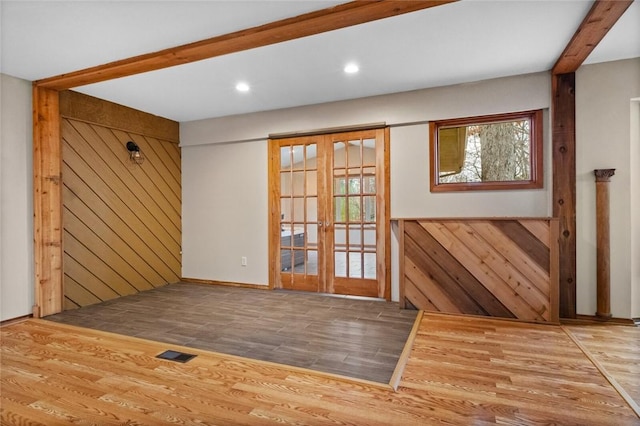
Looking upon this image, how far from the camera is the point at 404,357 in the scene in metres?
2.42

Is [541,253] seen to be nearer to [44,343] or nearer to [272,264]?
[272,264]

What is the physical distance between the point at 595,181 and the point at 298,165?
10.6ft

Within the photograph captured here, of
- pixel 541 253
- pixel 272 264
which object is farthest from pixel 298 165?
pixel 541 253

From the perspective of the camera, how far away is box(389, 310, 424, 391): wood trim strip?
2.08 m

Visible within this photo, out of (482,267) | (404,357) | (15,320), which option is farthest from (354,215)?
(15,320)

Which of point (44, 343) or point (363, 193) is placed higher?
point (363, 193)

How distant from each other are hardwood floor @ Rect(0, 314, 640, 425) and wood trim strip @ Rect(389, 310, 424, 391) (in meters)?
0.04

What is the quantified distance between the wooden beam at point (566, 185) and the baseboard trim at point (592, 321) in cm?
5

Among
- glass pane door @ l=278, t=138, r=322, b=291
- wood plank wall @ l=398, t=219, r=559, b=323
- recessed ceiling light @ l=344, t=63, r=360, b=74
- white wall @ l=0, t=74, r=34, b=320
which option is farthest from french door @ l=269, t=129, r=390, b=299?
white wall @ l=0, t=74, r=34, b=320

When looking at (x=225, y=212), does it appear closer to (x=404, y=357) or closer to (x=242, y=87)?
(x=242, y=87)

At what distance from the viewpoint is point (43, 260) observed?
353 cm

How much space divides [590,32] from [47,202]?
5.18 meters

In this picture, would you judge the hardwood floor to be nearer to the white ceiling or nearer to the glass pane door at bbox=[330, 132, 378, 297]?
the glass pane door at bbox=[330, 132, 378, 297]

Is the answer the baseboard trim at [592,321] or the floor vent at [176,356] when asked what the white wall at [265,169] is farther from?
the floor vent at [176,356]
